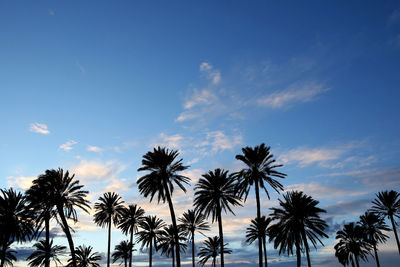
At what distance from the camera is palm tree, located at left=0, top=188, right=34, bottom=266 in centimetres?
4447

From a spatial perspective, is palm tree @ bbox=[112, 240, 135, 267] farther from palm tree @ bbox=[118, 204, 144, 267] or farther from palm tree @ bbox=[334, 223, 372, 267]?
palm tree @ bbox=[334, 223, 372, 267]

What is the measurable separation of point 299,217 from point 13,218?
44578 millimetres

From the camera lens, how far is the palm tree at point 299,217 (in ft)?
138

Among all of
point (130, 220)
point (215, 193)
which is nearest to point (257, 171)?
point (215, 193)

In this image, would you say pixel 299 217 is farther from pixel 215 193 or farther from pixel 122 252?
pixel 122 252

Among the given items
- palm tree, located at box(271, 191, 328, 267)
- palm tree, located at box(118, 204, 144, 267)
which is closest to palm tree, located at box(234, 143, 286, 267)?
palm tree, located at box(271, 191, 328, 267)

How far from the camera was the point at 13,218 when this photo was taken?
4481 cm

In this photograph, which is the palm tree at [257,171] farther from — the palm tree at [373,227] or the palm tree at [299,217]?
the palm tree at [373,227]

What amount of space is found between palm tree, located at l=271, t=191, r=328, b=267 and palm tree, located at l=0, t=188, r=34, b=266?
4019 centimetres

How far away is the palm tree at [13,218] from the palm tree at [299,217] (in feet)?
132

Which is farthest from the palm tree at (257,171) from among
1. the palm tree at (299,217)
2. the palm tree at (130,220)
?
the palm tree at (130,220)

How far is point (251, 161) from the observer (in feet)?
143

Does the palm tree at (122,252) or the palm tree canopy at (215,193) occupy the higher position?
the palm tree canopy at (215,193)

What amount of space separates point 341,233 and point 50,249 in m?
73.4
